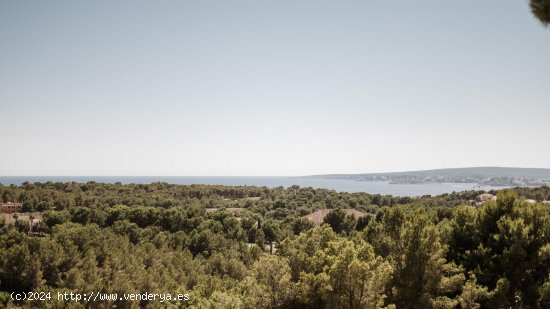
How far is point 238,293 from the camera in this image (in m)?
21.0

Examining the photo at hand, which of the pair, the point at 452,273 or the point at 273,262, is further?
the point at 452,273

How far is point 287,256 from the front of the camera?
55.2ft

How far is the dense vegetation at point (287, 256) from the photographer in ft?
46.5

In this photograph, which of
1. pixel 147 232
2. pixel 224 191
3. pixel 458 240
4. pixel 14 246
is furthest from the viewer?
pixel 224 191

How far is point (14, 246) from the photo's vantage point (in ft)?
105

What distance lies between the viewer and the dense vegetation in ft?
46.5

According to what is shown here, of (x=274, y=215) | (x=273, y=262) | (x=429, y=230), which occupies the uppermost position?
(x=429, y=230)

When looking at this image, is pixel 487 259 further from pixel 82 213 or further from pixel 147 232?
pixel 82 213

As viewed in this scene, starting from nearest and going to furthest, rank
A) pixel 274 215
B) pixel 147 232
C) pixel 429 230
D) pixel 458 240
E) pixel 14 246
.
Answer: pixel 429 230, pixel 458 240, pixel 14 246, pixel 147 232, pixel 274 215

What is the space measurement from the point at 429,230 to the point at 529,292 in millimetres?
5960

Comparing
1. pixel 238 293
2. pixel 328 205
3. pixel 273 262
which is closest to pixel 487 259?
pixel 273 262

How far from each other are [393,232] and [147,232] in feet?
121

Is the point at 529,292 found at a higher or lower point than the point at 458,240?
lower

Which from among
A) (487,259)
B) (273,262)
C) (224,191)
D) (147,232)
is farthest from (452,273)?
(224,191)
